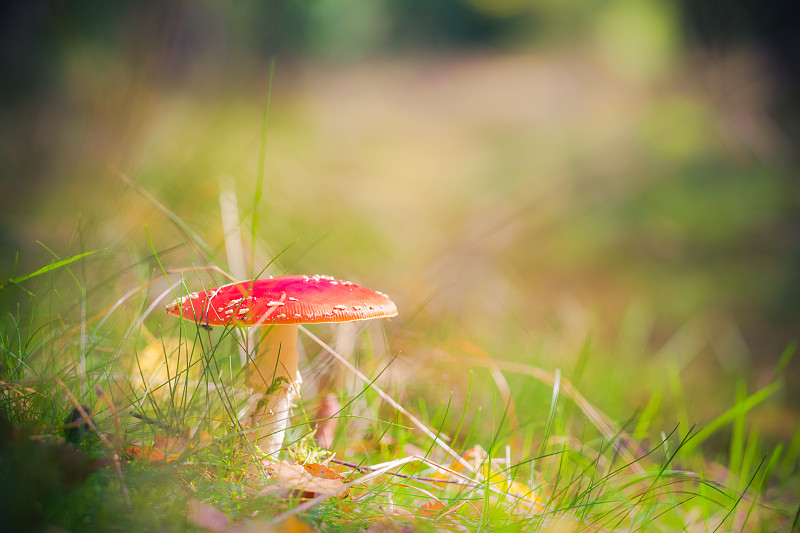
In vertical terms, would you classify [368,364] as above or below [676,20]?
Answer: below

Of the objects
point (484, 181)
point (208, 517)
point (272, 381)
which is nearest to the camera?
point (208, 517)

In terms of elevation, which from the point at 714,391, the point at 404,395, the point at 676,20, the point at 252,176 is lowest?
the point at 714,391

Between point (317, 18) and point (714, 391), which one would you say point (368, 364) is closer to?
point (714, 391)

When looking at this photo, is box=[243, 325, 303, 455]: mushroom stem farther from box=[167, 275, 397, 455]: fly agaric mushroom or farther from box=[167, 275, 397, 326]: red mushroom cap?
box=[167, 275, 397, 326]: red mushroom cap

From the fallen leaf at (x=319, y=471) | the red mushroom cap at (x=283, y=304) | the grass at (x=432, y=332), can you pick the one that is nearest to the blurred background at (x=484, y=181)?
the grass at (x=432, y=332)

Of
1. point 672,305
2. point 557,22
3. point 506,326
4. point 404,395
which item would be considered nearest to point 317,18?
point 557,22

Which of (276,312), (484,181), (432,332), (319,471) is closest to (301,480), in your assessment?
(319,471)

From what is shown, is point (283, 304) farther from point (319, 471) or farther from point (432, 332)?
point (432, 332)
